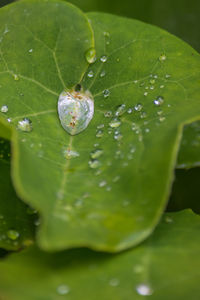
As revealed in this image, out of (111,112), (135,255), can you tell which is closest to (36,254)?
(135,255)

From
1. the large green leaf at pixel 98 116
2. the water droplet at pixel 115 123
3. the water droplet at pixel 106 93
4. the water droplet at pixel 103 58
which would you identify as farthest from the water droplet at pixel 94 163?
the water droplet at pixel 103 58

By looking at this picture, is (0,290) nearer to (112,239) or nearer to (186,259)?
(112,239)

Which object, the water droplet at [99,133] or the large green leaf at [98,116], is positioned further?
the water droplet at [99,133]

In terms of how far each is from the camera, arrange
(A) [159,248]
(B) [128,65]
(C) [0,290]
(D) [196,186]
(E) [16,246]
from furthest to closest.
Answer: (D) [196,186], (B) [128,65], (E) [16,246], (A) [159,248], (C) [0,290]

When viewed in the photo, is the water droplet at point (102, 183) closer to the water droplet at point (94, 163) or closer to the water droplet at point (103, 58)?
the water droplet at point (94, 163)

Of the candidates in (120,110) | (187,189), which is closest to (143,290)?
(120,110)

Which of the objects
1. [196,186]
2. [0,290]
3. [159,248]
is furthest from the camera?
[196,186]

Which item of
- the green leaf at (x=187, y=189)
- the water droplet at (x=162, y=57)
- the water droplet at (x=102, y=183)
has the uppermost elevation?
the water droplet at (x=162, y=57)

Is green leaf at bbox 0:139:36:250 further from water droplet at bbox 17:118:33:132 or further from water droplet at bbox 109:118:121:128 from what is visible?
water droplet at bbox 109:118:121:128

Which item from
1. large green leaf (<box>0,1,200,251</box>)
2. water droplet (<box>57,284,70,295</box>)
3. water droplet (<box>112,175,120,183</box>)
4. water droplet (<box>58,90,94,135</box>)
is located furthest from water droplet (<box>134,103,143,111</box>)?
water droplet (<box>57,284,70,295</box>)
